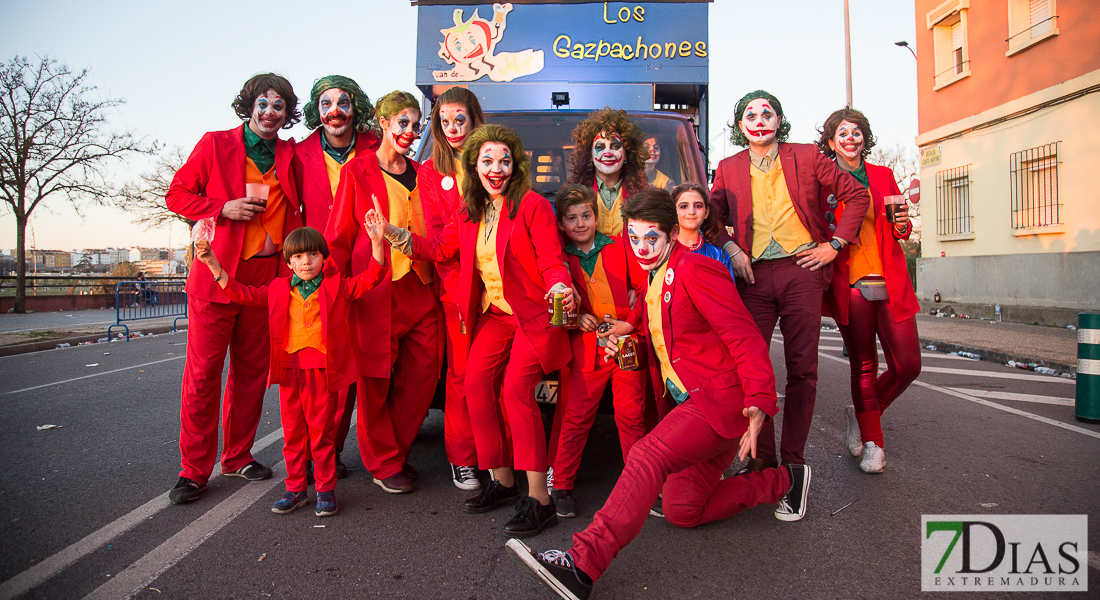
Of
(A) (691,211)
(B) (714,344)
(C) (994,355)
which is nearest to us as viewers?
(B) (714,344)

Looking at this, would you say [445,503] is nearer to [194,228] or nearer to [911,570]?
[194,228]

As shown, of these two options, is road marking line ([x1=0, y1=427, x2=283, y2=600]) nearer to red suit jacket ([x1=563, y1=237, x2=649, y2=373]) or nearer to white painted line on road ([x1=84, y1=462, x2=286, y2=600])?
white painted line on road ([x1=84, y1=462, x2=286, y2=600])

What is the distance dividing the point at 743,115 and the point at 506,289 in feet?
5.41

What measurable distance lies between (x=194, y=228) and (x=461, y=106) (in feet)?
4.98

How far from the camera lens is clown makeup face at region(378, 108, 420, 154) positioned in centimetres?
356

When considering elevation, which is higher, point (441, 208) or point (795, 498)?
point (441, 208)

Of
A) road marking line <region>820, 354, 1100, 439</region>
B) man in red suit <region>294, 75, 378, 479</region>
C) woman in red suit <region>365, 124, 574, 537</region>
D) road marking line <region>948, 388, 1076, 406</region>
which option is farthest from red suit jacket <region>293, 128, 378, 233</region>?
road marking line <region>948, 388, 1076, 406</region>

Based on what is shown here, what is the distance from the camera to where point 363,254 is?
3.55 metres

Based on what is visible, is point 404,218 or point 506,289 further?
point 404,218

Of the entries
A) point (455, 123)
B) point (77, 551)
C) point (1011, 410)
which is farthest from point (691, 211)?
point (1011, 410)

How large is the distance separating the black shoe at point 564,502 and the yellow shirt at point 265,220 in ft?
7.04

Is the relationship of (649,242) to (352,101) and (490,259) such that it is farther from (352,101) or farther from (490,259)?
(352,101)

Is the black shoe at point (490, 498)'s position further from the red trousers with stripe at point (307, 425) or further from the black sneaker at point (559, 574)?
the black sneaker at point (559, 574)

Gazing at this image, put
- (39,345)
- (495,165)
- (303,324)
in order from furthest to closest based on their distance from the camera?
(39,345) → (303,324) → (495,165)
